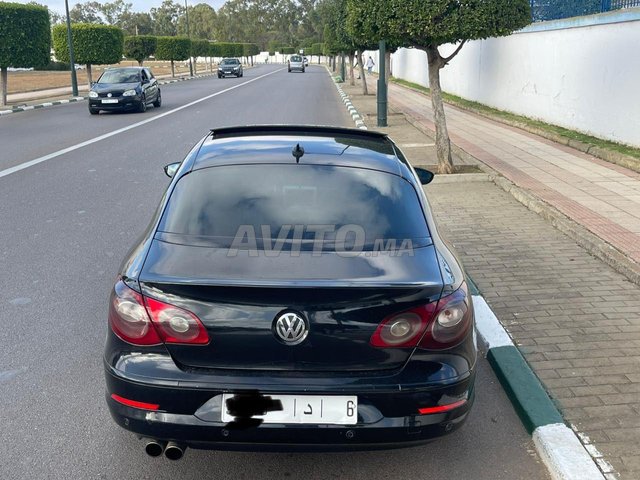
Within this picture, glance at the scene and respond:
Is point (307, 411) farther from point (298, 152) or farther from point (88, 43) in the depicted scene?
point (88, 43)

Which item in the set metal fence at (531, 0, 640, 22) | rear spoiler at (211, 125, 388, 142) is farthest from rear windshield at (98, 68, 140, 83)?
rear spoiler at (211, 125, 388, 142)

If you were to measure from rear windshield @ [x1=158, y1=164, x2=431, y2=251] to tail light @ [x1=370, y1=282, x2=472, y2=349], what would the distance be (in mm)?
410

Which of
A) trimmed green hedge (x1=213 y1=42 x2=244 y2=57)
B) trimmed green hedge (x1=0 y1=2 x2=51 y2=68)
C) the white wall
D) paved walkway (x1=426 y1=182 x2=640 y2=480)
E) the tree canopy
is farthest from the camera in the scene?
trimmed green hedge (x1=213 y1=42 x2=244 y2=57)

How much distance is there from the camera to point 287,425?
2.70 meters

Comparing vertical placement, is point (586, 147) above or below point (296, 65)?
below

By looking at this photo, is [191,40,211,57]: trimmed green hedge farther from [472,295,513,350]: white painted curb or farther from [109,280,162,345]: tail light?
[109,280,162,345]: tail light

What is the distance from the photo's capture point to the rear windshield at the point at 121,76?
888 inches

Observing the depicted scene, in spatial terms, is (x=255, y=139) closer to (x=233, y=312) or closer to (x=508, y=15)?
(x=233, y=312)

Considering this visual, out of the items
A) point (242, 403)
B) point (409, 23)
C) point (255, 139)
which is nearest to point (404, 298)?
point (242, 403)

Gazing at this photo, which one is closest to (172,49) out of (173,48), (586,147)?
(173,48)

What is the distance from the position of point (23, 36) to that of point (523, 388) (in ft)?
84.3

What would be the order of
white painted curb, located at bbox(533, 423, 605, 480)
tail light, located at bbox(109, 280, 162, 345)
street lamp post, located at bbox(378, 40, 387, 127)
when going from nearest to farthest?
tail light, located at bbox(109, 280, 162, 345), white painted curb, located at bbox(533, 423, 605, 480), street lamp post, located at bbox(378, 40, 387, 127)

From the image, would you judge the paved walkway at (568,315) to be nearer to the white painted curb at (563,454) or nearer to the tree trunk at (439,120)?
the white painted curb at (563,454)

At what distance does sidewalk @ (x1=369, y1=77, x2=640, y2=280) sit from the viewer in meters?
7.06
